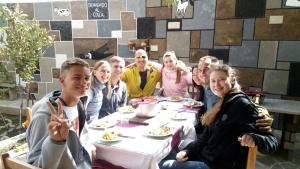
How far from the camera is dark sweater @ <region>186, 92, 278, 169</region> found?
5.14 feet

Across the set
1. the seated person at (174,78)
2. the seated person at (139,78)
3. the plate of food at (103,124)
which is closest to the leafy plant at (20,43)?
the seated person at (139,78)

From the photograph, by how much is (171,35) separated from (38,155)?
325 cm

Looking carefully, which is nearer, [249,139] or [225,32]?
[249,139]

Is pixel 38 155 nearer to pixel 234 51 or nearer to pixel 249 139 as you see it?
pixel 249 139

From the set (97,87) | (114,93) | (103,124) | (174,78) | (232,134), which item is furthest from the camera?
(174,78)

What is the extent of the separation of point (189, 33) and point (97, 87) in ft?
6.92

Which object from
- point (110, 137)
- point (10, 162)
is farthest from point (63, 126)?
point (110, 137)

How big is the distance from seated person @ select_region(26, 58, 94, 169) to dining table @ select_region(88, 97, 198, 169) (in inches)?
5.8

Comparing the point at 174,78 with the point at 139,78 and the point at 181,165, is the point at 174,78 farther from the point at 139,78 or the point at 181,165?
the point at 181,165

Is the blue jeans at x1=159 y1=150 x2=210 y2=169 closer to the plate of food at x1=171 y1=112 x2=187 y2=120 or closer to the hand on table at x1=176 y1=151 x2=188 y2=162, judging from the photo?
the hand on table at x1=176 y1=151 x2=188 y2=162

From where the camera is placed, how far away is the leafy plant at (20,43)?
3838 millimetres

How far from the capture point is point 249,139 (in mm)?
1459

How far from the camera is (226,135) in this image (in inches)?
65.6

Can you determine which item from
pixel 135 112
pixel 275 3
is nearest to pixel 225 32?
pixel 275 3
